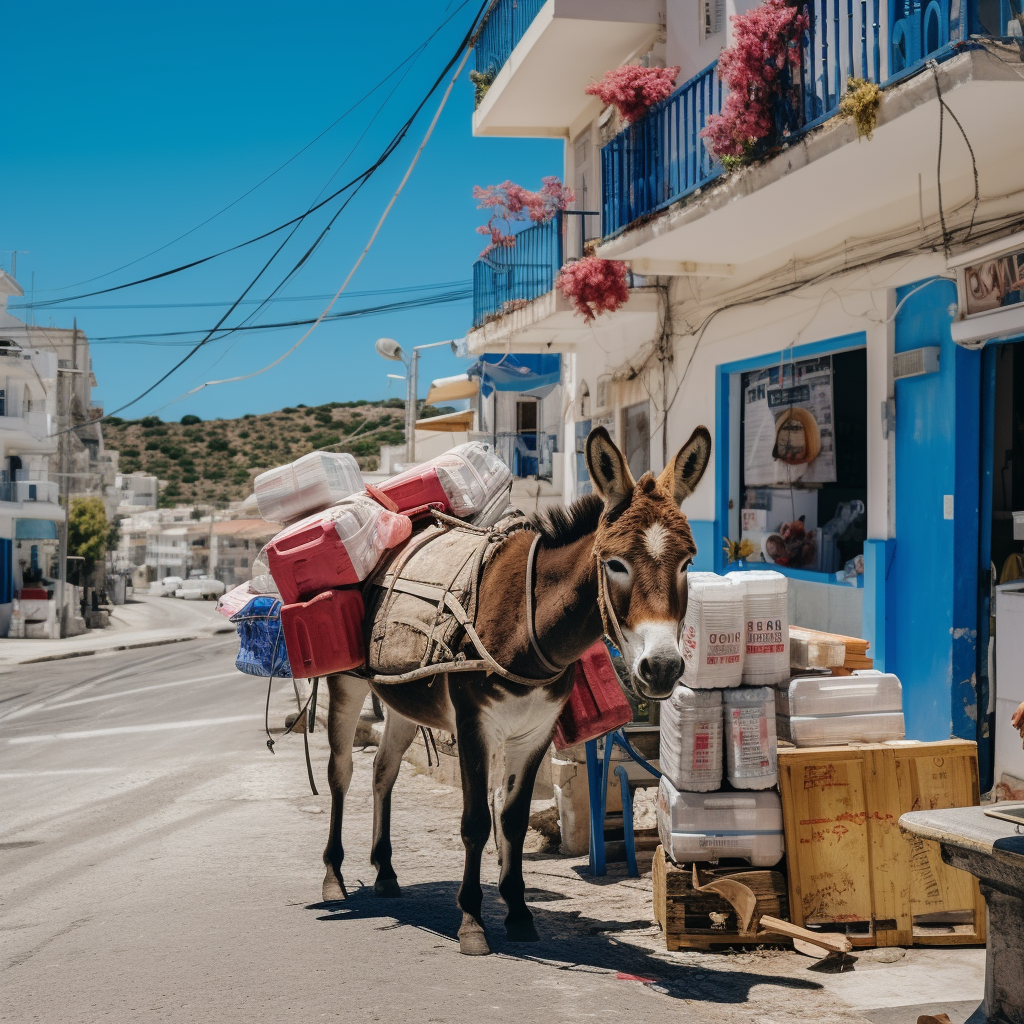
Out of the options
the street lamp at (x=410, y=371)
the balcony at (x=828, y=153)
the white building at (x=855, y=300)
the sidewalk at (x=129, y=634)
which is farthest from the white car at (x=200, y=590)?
the balcony at (x=828, y=153)

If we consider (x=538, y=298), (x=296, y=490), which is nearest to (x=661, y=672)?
(x=296, y=490)

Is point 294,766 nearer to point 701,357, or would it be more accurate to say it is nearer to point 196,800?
point 196,800

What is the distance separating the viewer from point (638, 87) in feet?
34.4

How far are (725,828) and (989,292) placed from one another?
12.7 ft

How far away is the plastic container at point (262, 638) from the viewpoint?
698 cm

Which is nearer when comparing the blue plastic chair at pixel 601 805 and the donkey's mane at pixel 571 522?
the donkey's mane at pixel 571 522

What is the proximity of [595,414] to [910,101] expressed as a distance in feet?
29.8

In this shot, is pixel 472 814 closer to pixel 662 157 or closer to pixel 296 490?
pixel 296 490

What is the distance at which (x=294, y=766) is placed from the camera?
35.8ft

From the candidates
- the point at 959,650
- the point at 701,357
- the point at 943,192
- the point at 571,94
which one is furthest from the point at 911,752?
the point at 571,94

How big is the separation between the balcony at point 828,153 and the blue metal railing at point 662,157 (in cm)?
2

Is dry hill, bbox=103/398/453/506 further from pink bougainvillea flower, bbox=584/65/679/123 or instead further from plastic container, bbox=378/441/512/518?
plastic container, bbox=378/441/512/518

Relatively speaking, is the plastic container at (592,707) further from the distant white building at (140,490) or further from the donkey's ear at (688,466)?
the distant white building at (140,490)

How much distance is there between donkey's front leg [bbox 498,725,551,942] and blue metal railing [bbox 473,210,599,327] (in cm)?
892
